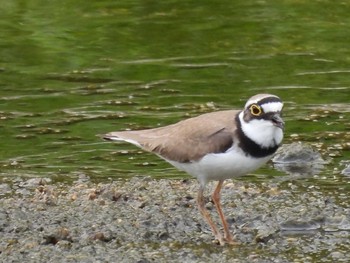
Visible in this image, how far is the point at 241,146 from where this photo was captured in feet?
28.7

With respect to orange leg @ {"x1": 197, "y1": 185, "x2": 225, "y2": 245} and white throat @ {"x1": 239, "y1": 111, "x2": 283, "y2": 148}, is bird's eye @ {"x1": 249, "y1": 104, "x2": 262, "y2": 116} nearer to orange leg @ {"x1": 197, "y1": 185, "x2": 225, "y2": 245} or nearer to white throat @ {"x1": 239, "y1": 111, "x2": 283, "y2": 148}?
white throat @ {"x1": 239, "y1": 111, "x2": 283, "y2": 148}

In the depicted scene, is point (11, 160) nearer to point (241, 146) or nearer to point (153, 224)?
point (153, 224)

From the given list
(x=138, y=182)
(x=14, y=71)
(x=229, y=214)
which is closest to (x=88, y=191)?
(x=138, y=182)

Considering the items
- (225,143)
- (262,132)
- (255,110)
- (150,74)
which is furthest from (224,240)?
(150,74)

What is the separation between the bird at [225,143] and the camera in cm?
870

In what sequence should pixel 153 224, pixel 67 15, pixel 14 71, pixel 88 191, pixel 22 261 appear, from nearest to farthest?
pixel 22 261
pixel 153 224
pixel 88 191
pixel 14 71
pixel 67 15

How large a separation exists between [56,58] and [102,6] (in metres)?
2.86

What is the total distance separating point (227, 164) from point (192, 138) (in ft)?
1.54

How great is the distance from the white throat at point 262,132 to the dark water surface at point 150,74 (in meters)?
1.91

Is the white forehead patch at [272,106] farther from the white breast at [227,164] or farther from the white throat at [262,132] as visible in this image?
the white breast at [227,164]

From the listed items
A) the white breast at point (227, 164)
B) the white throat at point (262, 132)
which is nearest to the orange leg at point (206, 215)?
the white breast at point (227, 164)

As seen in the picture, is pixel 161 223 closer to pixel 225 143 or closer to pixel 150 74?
pixel 225 143

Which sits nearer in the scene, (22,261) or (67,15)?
(22,261)

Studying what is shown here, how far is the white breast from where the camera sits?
8.77m
